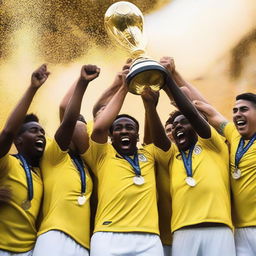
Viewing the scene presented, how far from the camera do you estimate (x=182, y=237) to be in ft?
12.0

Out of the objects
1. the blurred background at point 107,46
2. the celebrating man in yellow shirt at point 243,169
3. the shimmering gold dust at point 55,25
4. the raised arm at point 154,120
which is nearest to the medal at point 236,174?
the celebrating man in yellow shirt at point 243,169

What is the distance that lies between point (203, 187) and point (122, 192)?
0.53 meters

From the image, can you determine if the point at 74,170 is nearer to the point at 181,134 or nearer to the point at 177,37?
the point at 181,134

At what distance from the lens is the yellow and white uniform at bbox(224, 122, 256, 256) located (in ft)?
12.3

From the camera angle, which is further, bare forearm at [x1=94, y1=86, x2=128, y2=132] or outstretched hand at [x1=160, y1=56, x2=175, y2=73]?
outstretched hand at [x1=160, y1=56, x2=175, y2=73]

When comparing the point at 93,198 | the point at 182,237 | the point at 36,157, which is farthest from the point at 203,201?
the point at 36,157

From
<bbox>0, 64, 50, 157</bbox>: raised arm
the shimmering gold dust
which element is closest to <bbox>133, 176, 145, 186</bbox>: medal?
<bbox>0, 64, 50, 157</bbox>: raised arm

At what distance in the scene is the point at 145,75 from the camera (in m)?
3.57

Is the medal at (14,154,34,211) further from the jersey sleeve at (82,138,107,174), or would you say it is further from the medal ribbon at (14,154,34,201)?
the jersey sleeve at (82,138,107,174)

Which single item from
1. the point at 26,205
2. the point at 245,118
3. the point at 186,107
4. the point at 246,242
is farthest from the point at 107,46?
the point at 246,242

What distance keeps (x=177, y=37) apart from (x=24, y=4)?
2.20 meters

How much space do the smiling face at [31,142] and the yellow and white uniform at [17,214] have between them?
144mm

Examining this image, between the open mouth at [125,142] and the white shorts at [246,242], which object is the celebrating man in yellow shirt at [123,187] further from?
the white shorts at [246,242]

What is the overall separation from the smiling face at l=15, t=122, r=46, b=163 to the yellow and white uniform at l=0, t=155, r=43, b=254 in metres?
0.14
